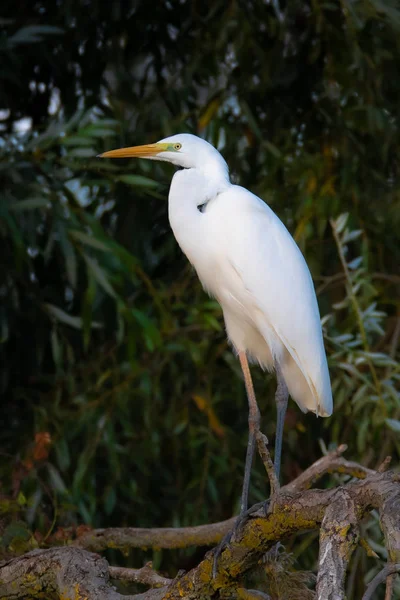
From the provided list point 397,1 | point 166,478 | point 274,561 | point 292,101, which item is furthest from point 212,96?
point 274,561

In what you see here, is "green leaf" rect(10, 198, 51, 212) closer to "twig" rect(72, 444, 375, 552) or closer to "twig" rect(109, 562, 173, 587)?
"twig" rect(72, 444, 375, 552)

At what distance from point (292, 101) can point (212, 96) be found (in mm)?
219

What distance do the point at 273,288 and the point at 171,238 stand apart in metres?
0.79

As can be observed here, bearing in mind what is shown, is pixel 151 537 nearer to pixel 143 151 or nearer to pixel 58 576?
pixel 58 576

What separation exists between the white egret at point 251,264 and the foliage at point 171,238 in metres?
0.45

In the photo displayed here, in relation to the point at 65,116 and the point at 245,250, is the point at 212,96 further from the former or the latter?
the point at 245,250

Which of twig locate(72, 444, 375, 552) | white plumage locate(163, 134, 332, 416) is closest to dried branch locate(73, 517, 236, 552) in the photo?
twig locate(72, 444, 375, 552)

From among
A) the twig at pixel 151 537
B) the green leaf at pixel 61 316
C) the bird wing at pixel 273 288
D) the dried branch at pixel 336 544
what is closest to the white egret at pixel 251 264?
the bird wing at pixel 273 288

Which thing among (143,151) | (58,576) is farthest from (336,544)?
(143,151)

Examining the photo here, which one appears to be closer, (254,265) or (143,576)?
(143,576)

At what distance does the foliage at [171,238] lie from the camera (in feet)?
7.16

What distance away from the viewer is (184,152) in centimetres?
169

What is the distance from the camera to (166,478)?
2.47 meters

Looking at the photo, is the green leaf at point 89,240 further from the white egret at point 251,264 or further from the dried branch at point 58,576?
the dried branch at point 58,576
